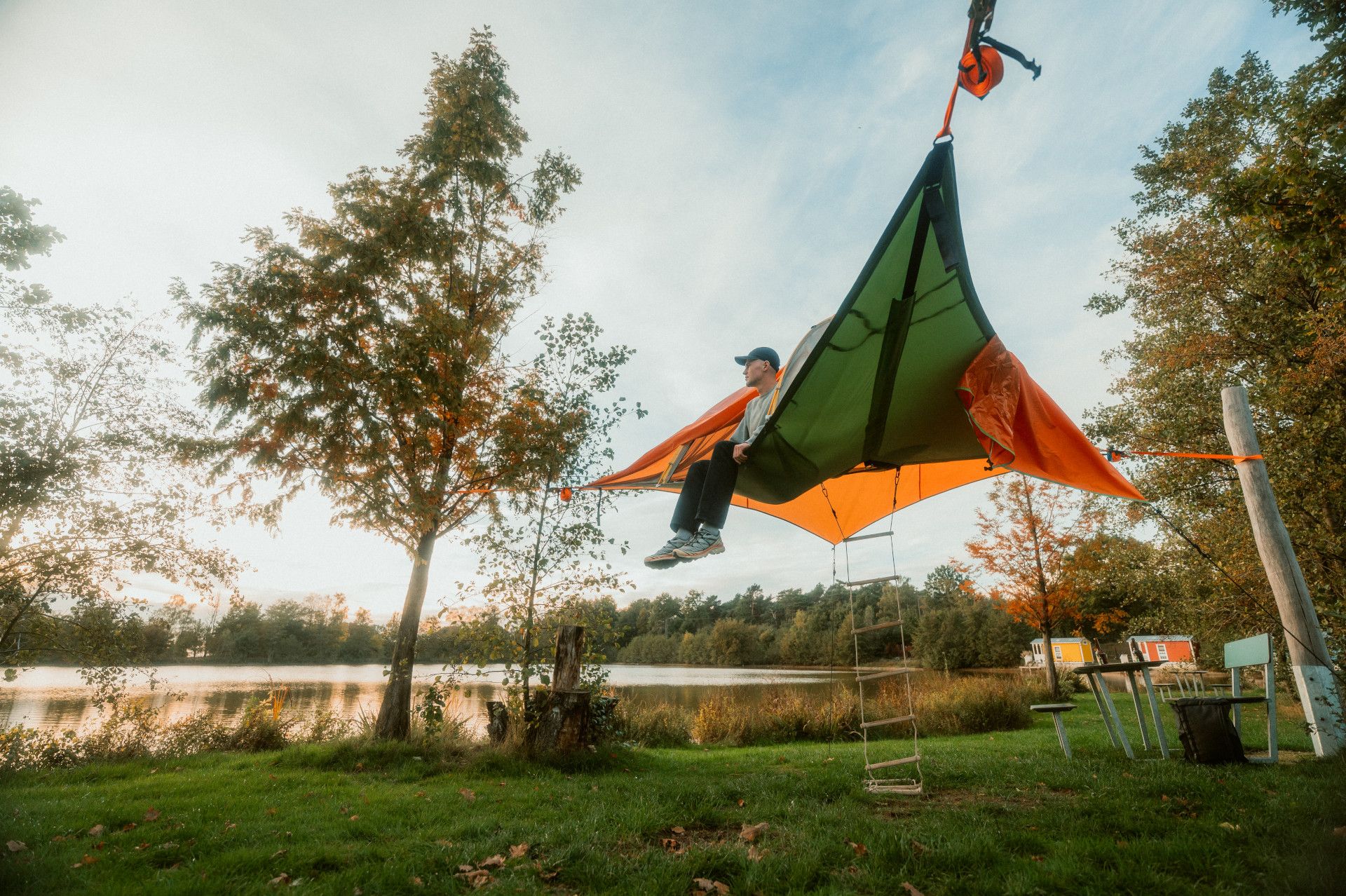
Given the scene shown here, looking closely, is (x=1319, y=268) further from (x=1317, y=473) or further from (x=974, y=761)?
(x=1317, y=473)

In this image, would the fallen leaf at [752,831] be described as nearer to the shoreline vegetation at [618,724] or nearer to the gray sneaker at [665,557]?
the gray sneaker at [665,557]

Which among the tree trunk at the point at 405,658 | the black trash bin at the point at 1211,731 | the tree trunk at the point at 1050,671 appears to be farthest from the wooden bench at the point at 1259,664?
the tree trunk at the point at 1050,671

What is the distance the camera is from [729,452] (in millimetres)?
3682

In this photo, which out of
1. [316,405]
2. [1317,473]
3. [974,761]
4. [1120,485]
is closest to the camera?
[1120,485]

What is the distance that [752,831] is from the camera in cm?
281

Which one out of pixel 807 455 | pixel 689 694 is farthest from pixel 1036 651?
pixel 807 455

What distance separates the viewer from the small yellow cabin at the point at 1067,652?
22.5 meters

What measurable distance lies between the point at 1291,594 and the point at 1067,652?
23.8 metres

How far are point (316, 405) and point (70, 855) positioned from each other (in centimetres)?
327

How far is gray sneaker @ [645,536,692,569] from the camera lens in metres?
3.28

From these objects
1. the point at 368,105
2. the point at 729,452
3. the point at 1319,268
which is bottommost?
the point at 729,452

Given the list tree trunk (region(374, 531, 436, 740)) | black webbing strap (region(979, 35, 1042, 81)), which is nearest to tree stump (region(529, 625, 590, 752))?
tree trunk (region(374, 531, 436, 740))

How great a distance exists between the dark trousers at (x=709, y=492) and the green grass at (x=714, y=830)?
1.62 m

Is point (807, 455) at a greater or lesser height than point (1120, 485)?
greater
